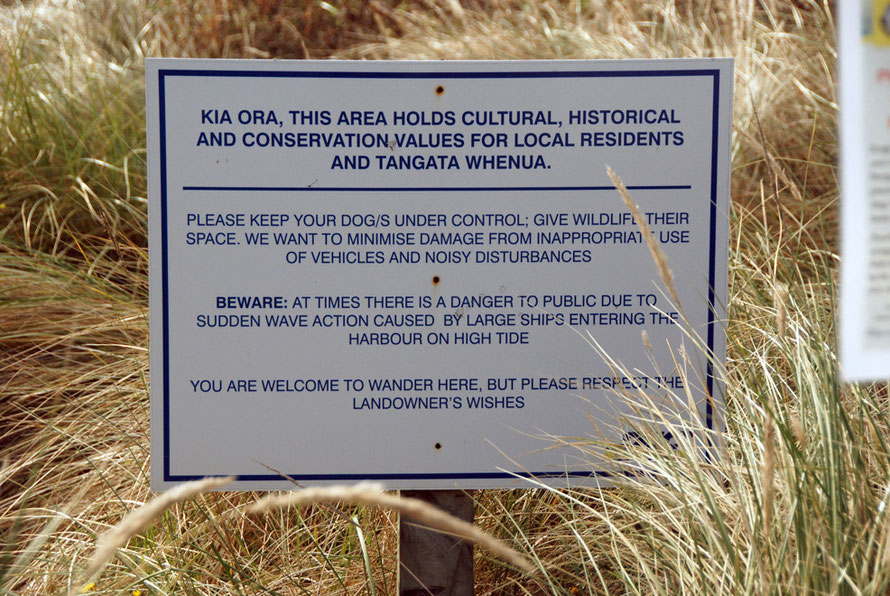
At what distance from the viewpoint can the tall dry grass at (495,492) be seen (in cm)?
166

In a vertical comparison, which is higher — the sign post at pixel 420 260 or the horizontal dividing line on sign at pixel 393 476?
the sign post at pixel 420 260

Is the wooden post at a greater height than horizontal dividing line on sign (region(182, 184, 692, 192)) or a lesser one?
lesser

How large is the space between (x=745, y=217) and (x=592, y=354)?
1370 mm

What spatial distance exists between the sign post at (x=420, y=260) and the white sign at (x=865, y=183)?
0.97 m

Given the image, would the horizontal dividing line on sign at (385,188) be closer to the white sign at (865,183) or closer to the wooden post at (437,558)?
the wooden post at (437,558)

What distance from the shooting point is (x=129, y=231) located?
383cm

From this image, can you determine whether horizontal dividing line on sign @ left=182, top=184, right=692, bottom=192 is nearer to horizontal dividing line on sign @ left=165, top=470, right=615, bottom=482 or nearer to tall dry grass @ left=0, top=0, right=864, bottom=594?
tall dry grass @ left=0, top=0, right=864, bottom=594

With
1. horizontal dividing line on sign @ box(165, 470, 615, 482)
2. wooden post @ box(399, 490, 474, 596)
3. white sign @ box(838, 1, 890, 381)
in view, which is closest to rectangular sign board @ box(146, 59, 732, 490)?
horizontal dividing line on sign @ box(165, 470, 615, 482)

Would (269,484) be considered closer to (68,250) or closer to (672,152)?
(672,152)

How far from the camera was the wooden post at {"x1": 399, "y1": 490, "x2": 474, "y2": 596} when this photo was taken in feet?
7.27

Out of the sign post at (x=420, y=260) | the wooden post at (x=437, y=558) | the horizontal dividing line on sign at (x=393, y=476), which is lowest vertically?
the wooden post at (x=437, y=558)

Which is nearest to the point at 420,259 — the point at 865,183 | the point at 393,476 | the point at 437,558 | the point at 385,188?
the point at 385,188

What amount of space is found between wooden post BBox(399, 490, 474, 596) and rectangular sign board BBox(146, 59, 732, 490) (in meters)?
0.11

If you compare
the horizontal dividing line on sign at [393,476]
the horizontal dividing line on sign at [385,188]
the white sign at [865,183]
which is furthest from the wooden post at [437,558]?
the white sign at [865,183]
